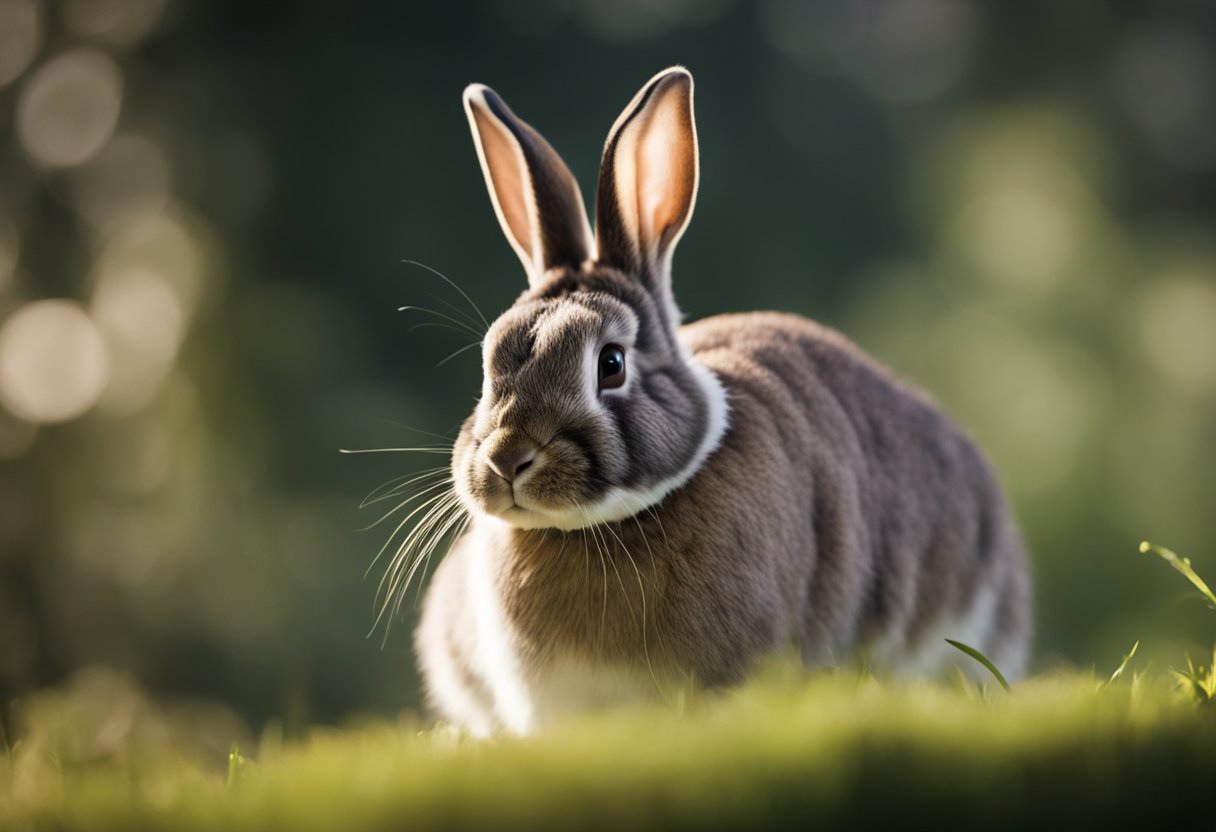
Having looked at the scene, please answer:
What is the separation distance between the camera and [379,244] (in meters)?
8.87

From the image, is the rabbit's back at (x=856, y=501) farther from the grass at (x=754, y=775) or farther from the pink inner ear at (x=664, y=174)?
the grass at (x=754, y=775)

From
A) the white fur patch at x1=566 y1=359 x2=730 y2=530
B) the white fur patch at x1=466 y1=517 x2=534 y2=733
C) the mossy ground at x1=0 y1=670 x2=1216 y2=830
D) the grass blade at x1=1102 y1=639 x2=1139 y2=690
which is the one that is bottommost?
the white fur patch at x1=466 y1=517 x2=534 y2=733

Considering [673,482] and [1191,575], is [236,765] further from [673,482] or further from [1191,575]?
[1191,575]

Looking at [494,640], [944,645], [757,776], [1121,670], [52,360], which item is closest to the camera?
[757,776]

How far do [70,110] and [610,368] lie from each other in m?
8.18

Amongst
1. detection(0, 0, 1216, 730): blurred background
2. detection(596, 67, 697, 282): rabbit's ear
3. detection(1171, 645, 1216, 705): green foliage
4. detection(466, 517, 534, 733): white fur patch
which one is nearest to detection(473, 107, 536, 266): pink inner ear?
detection(596, 67, 697, 282): rabbit's ear

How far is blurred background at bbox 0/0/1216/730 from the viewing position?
8.38 metres

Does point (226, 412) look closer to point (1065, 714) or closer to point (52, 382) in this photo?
point (52, 382)

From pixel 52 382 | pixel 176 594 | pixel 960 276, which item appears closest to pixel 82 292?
pixel 52 382

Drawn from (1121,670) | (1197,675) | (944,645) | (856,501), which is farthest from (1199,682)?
(944,645)

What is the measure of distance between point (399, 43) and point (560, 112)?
1.52 m

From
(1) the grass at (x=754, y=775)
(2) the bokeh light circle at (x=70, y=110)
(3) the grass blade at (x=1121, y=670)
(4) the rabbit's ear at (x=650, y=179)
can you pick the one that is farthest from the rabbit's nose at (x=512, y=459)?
(2) the bokeh light circle at (x=70, y=110)

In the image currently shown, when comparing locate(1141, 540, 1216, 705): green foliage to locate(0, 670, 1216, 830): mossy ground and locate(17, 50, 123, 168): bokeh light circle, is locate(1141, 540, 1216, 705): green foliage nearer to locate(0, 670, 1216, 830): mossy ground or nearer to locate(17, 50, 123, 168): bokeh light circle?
locate(0, 670, 1216, 830): mossy ground

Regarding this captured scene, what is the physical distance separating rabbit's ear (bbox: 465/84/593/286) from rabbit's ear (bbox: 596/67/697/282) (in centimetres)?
12
